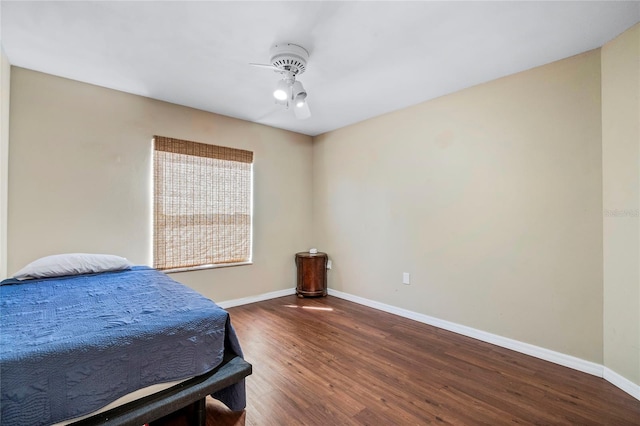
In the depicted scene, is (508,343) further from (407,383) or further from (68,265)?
(68,265)

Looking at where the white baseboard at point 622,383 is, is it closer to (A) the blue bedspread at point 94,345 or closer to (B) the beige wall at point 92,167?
(A) the blue bedspread at point 94,345

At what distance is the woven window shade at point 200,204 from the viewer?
3.26m

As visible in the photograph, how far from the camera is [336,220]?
4.28 meters

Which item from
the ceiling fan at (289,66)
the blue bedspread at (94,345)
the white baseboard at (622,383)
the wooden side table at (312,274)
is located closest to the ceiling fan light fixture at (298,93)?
the ceiling fan at (289,66)

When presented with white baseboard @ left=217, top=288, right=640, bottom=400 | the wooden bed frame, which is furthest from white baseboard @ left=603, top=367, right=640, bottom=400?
the wooden bed frame

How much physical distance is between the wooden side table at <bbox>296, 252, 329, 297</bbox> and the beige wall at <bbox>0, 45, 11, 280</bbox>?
9.78 ft

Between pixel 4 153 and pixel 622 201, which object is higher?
pixel 4 153

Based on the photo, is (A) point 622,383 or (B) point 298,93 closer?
(A) point 622,383

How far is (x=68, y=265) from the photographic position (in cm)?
243

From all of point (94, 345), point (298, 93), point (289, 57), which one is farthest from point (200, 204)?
point (94, 345)

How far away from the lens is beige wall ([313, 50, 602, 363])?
2227mm

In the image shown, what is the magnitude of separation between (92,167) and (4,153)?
0.59 metres

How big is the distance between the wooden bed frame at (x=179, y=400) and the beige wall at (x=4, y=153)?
2.07m

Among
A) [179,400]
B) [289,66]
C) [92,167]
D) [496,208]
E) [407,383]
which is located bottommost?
[407,383]
